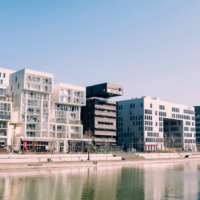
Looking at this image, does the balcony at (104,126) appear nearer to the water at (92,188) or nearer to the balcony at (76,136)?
the balcony at (76,136)

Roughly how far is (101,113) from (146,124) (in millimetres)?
30829

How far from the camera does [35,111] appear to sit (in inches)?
4855

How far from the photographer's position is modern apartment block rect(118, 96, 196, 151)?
170125 millimetres

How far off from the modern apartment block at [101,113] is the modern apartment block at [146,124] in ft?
54.6

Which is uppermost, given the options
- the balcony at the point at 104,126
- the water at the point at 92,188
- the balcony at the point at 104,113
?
the balcony at the point at 104,113

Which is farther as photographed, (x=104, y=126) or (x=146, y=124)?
(x=146, y=124)

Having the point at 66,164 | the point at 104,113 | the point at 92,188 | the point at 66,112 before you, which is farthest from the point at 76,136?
the point at 92,188

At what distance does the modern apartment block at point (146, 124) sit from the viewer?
17012 cm

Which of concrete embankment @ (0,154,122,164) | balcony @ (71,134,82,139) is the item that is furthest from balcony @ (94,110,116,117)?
concrete embankment @ (0,154,122,164)

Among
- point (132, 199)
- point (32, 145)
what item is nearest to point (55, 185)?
point (132, 199)

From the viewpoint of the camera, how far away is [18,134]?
120062mm

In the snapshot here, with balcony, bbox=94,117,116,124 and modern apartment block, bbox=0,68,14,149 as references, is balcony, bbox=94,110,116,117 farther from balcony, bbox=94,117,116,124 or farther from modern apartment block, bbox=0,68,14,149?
modern apartment block, bbox=0,68,14,149

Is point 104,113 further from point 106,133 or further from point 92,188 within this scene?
point 92,188

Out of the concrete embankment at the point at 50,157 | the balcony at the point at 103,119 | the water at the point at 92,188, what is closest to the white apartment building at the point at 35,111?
the concrete embankment at the point at 50,157
